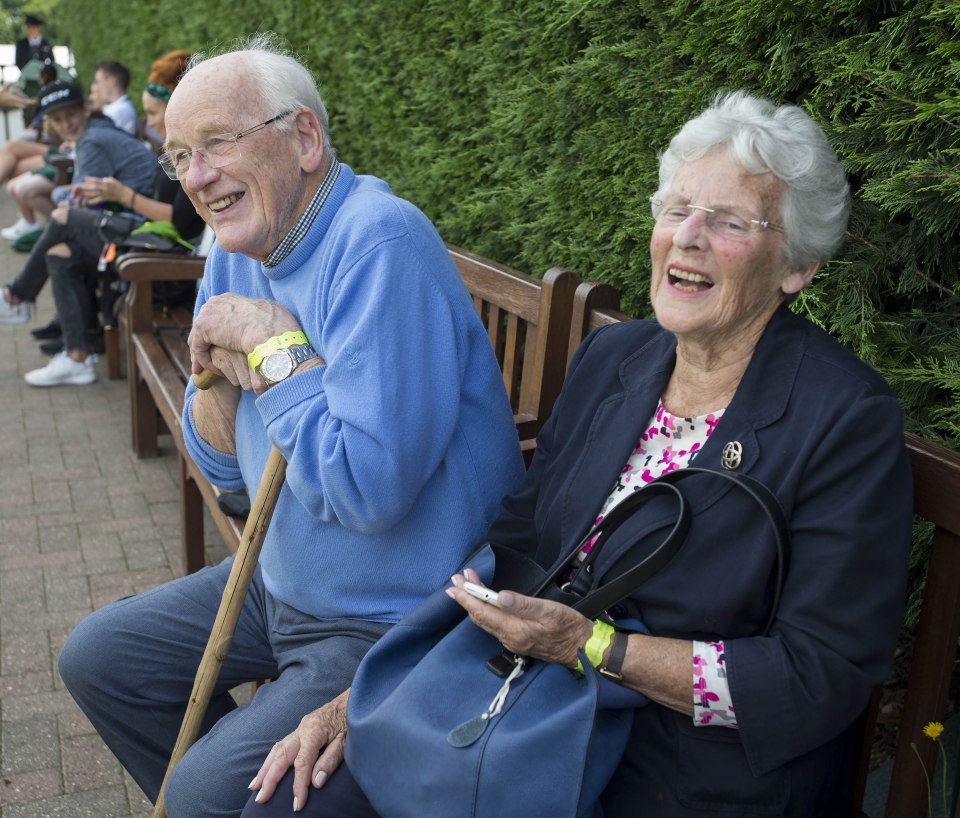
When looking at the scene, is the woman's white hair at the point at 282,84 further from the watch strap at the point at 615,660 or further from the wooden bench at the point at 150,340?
the wooden bench at the point at 150,340

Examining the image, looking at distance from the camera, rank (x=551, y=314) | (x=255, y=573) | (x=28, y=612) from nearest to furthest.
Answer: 1. (x=255, y=573)
2. (x=551, y=314)
3. (x=28, y=612)

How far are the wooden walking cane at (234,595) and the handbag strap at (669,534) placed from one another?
0.75 metres

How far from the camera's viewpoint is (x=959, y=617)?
1.76m

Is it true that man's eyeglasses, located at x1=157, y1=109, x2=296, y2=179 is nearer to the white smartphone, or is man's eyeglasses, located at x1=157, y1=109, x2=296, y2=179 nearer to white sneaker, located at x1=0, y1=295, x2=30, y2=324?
the white smartphone

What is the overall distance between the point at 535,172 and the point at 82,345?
4001mm

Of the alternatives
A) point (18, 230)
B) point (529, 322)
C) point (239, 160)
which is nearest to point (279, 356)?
point (239, 160)

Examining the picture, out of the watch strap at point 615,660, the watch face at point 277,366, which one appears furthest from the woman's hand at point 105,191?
the watch strap at point 615,660

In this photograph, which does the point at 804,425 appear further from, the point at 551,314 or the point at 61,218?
the point at 61,218

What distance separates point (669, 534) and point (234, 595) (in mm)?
1007

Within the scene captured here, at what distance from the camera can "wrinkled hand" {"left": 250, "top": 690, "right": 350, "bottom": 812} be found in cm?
189

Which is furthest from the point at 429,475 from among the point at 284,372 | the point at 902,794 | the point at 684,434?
the point at 902,794

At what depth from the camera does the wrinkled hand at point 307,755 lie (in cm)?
189

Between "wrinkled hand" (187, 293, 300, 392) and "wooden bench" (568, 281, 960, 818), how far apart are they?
1.24 meters

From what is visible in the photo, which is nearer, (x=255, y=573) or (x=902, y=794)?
(x=902, y=794)
